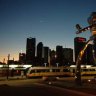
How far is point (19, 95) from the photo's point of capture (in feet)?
67.8

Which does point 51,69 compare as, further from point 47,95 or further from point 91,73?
point 47,95

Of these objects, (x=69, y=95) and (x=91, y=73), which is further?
(x=91, y=73)

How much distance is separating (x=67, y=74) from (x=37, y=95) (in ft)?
135

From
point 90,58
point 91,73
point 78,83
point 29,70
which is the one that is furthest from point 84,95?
Answer: point 90,58

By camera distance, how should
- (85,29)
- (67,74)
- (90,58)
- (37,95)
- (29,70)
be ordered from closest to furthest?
1. (37,95)
2. (85,29)
3. (29,70)
4. (67,74)
5. (90,58)

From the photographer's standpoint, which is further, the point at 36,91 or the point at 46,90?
the point at 46,90

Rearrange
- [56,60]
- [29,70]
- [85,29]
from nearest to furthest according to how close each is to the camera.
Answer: [85,29]
[29,70]
[56,60]

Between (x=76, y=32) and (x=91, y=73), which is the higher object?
(x=76, y=32)

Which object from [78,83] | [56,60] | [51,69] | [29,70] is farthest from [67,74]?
[56,60]

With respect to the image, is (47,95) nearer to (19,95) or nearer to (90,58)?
(19,95)

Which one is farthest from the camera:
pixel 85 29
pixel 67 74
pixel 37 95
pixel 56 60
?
pixel 56 60

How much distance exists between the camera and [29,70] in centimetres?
5409

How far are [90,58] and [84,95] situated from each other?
14675 cm

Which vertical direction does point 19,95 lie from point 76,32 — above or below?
below
